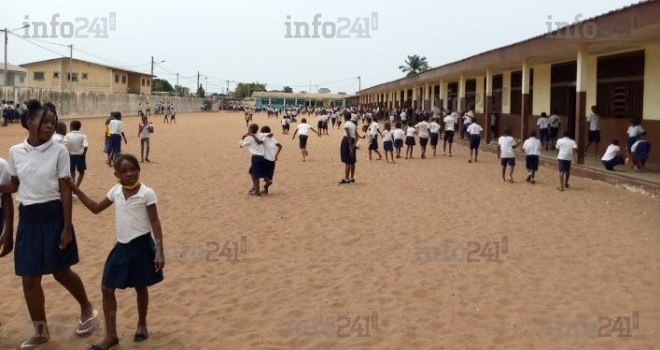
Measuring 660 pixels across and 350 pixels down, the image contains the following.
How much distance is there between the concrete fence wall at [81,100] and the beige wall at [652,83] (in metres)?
30.5

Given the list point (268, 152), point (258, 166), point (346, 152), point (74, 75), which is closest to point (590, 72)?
point (346, 152)

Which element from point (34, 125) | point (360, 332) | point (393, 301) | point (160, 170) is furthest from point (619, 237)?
point (160, 170)

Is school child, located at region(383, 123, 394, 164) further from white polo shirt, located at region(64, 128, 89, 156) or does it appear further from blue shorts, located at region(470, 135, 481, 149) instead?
white polo shirt, located at region(64, 128, 89, 156)

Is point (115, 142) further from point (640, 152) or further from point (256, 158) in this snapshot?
point (640, 152)

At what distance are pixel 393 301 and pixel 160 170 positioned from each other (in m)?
10.3

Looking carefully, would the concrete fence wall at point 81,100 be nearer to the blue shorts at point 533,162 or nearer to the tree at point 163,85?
the blue shorts at point 533,162

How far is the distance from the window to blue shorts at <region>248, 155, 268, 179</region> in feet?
30.3

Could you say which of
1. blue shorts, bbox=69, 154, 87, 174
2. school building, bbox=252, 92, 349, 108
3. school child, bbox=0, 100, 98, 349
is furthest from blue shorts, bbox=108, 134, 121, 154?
school building, bbox=252, 92, 349, 108

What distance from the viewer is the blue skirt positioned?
384cm

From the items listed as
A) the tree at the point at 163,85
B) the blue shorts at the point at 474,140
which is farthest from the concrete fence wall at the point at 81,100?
the tree at the point at 163,85

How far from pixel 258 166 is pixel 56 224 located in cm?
676

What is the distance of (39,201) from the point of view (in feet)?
12.6

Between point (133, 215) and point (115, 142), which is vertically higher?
point (115, 142)

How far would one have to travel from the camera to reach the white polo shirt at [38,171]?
386 centimetres
